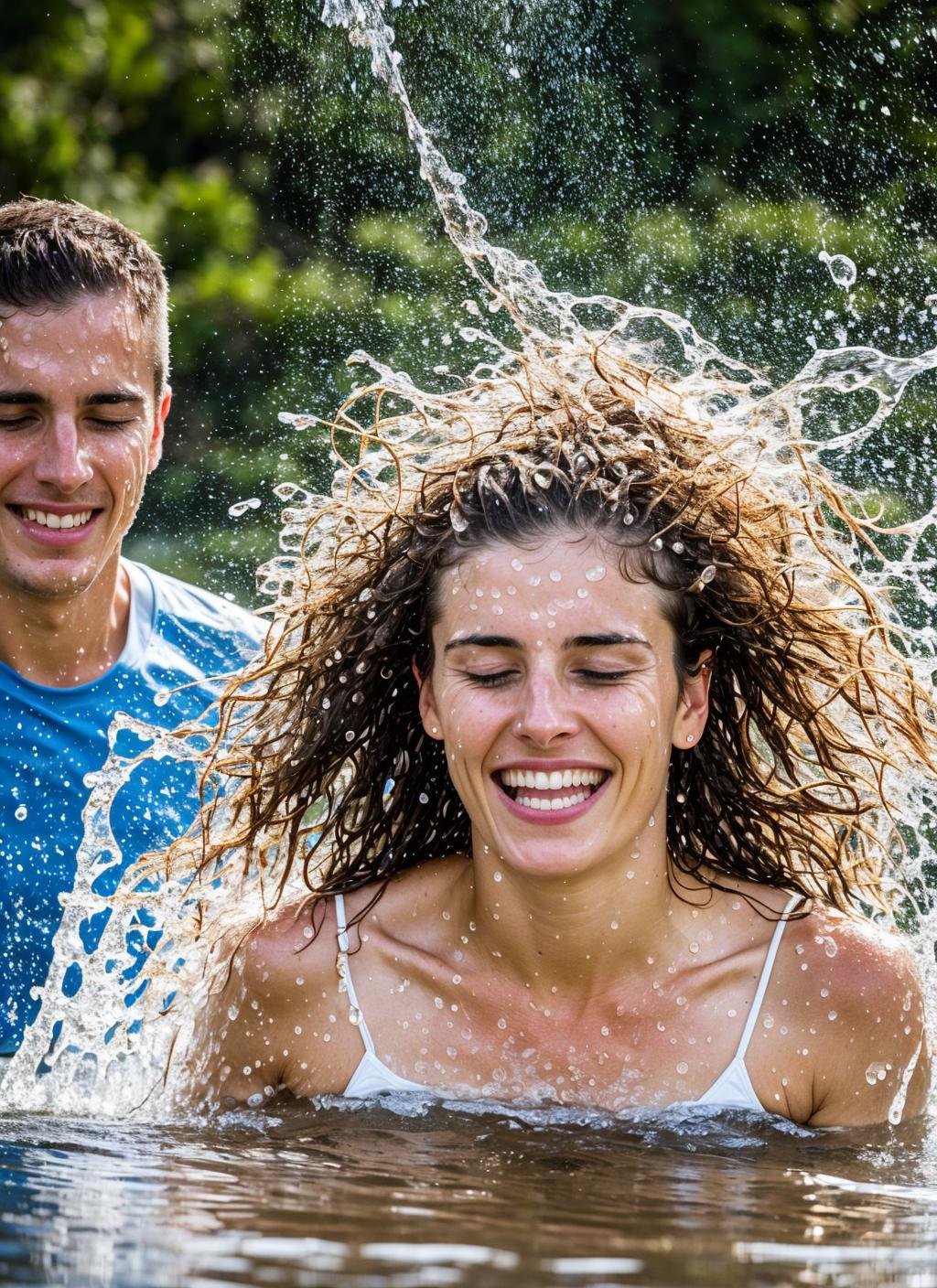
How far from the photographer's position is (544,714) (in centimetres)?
319

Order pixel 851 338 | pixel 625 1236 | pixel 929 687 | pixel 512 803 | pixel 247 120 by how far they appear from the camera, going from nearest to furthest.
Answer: pixel 625 1236, pixel 512 803, pixel 929 687, pixel 851 338, pixel 247 120

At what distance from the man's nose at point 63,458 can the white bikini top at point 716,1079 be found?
49.1 inches

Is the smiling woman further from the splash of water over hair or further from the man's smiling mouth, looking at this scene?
the man's smiling mouth

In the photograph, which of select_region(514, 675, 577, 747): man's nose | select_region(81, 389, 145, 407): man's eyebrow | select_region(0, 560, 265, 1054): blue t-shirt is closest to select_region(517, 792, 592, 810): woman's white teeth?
select_region(514, 675, 577, 747): man's nose

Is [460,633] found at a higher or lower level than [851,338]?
lower

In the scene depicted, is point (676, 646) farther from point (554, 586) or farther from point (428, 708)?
point (428, 708)

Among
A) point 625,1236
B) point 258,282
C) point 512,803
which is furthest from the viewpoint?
point 258,282

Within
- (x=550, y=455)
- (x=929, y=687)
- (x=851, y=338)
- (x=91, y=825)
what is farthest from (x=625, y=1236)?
(x=851, y=338)

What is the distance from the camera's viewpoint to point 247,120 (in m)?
9.50

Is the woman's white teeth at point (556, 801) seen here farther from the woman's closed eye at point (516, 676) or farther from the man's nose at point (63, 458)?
the man's nose at point (63, 458)

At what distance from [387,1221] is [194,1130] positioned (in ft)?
2.58

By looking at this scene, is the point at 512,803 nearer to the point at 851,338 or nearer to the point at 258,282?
the point at 851,338

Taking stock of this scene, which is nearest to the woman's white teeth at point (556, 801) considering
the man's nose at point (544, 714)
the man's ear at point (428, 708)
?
the man's nose at point (544, 714)

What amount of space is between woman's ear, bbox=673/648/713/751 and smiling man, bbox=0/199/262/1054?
116 centimetres
